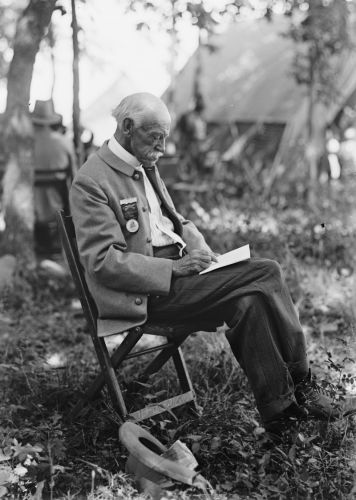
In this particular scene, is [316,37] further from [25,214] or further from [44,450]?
[44,450]

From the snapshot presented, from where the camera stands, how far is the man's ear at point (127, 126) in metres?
3.62

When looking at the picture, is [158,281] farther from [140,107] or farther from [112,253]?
[140,107]

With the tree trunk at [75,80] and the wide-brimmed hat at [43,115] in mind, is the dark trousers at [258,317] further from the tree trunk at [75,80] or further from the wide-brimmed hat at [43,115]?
the wide-brimmed hat at [43,115]

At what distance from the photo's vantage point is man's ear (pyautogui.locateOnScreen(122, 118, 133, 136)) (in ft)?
11.9

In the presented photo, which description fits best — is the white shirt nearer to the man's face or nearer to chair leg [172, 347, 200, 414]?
the man's face

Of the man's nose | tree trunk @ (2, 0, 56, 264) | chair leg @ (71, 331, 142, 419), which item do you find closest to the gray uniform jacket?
chair leg @ (71, 331, 142, 419)

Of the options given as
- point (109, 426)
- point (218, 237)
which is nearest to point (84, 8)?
point (218, 237)

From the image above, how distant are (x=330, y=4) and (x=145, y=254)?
7.13m

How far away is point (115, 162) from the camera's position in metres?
3.71

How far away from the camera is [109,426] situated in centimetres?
372

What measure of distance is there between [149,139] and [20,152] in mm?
3372

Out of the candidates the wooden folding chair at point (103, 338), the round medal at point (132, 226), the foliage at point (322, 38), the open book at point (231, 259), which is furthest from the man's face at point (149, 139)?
the foliage at point (322, 38)

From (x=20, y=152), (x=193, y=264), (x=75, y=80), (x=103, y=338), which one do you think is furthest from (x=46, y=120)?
(x=193, y=264)

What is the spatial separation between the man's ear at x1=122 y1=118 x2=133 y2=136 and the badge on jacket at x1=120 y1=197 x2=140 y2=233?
1.08 ft
